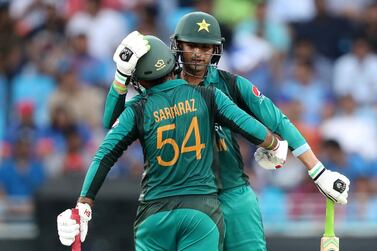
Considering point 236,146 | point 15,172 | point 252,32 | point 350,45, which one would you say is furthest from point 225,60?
point 236,146

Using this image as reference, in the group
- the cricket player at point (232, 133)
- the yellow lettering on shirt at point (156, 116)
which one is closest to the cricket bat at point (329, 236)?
the cricket player at point (232, 133)

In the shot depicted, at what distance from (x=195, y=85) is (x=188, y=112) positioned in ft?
1.14

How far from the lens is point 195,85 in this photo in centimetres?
709

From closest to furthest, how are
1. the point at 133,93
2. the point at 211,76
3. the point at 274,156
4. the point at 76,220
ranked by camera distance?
the point at 76,220 < the point at 274,156 < the point at 211,76 < the point at 133,93

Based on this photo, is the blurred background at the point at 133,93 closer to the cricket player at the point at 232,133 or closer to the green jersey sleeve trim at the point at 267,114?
the cricket player at the point at 232,133

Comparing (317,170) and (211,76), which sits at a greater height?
(211,76)

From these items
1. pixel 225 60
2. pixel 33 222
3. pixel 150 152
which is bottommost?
pixel 33 222

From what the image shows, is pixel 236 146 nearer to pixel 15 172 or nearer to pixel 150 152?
pixel 150 152

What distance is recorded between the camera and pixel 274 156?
7.14 m

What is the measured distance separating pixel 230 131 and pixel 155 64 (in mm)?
807

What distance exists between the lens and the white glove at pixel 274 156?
7109mm

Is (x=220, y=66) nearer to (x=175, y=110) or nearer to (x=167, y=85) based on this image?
(x=167, y=85)

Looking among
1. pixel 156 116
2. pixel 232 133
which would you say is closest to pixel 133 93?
pixel 232 133

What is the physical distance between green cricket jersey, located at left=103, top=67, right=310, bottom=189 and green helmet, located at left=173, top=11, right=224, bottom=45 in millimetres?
224
